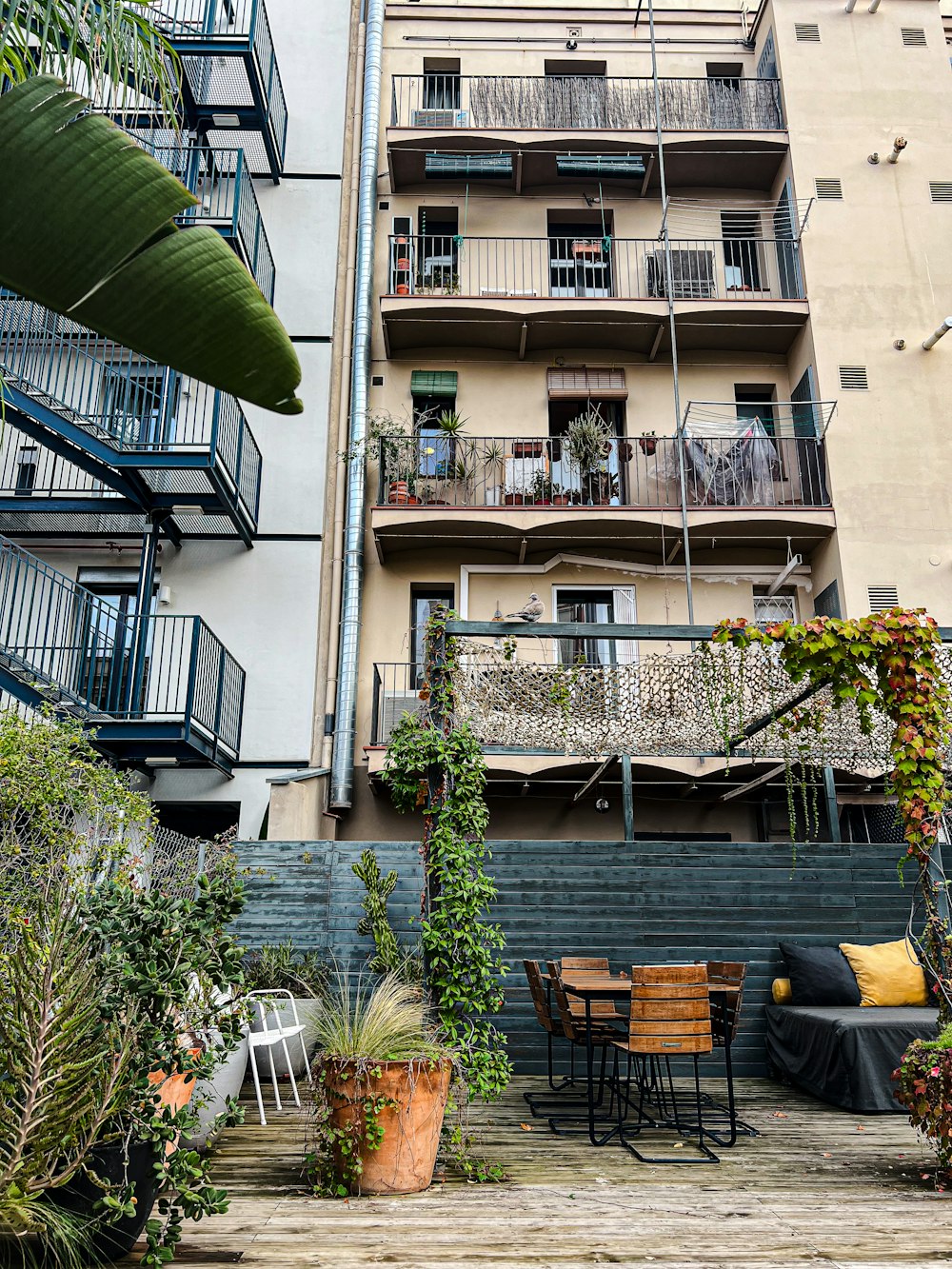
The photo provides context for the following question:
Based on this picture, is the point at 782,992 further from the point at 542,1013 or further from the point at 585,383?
the point at 585,383

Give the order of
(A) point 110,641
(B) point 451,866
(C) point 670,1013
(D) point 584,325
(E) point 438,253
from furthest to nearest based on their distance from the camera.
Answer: (E) point 438,253
(D) point 584,325
(A) point 110,641
(B) point 451,866
(C) point 670,1013

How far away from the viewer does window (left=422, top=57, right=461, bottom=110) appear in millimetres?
15984

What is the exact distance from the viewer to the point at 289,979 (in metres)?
8.05

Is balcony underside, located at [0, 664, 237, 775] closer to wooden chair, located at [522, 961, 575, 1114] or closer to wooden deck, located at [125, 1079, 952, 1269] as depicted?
wooden chair, located at [522, 961, 575, 1114]

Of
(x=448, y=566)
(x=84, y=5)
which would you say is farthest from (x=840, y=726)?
(x=84, y=5)

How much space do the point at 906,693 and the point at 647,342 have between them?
Result: 998 cm

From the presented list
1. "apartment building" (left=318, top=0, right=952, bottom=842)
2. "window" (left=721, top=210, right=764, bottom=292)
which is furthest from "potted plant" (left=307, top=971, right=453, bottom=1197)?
"window" (left=721, top=210, right=764, bottom=292)

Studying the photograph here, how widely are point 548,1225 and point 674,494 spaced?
1100 centimetres

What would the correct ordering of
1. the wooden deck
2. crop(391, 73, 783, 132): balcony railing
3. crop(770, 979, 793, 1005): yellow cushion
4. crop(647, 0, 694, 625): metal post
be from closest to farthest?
the wooden deck → crop(770, 979, 793, 1005): yellow cushion → crop(647, 0, 694, 625): metal post → crop(391, 73, 783, 132): balcony railing

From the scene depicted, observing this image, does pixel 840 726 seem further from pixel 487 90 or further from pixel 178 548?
pixel 487 90

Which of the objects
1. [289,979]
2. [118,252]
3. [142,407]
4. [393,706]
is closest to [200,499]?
[142,407]

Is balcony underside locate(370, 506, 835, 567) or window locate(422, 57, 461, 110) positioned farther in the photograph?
window locate(422, 57, 461, 110)

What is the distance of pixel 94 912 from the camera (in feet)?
12.1

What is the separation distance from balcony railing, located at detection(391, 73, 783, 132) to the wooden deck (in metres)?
14.4
